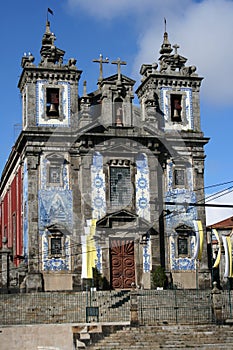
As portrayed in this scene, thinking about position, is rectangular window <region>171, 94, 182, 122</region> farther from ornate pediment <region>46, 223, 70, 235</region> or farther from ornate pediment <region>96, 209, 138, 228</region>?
ornate pediment <region>46, 223, 70, 235</region>

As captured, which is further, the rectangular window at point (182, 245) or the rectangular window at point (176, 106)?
the rectangular window at point (176, 106)

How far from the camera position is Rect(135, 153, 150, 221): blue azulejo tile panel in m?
38.7

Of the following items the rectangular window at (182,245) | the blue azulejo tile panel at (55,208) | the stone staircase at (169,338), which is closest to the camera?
the stone staircase at (169,338)

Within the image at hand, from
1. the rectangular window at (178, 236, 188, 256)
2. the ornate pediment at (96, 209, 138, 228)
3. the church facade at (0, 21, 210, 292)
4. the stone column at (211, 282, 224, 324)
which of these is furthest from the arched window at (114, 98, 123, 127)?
the stone column at (211, 282, 224, 324)

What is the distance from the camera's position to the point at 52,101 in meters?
39.4

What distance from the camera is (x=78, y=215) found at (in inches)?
1496

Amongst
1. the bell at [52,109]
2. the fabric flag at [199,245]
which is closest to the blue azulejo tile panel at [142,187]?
the fabric flag at [199,245]

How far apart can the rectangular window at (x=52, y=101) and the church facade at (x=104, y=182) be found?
54 mm

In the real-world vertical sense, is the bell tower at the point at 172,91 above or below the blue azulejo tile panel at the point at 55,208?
above

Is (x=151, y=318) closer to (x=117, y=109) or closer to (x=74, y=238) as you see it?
(x=74, y=238)

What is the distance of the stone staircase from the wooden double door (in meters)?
9.02

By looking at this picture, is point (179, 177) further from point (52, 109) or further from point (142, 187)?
point (52, 109)

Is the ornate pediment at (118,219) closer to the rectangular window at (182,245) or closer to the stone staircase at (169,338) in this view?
the rectangular window at (182,245)

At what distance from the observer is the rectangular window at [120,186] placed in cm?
3866
